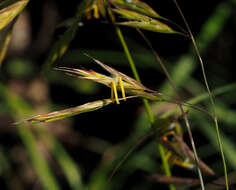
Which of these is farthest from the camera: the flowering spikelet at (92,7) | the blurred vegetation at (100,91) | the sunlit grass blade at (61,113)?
the blurred vegetation at (100,91)

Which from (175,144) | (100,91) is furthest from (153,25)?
Answer: (100,91)

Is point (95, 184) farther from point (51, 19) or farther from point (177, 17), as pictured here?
point (51, 19)

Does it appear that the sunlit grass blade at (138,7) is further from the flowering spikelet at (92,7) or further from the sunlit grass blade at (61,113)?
the sunlit grass blade at (61,113)

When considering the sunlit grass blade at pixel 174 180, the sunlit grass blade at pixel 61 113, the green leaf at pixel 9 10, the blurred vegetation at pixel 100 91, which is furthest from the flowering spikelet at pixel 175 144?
the blurred vegetation at pixel 100 91

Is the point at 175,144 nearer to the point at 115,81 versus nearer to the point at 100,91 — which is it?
the point at 115,81

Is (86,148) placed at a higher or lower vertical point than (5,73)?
lower

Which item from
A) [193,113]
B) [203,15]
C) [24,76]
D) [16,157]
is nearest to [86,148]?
[16,157]

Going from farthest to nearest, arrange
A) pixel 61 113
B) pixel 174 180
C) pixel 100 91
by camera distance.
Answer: pixel 100 91
pixel 174 180
pixel 61 113
